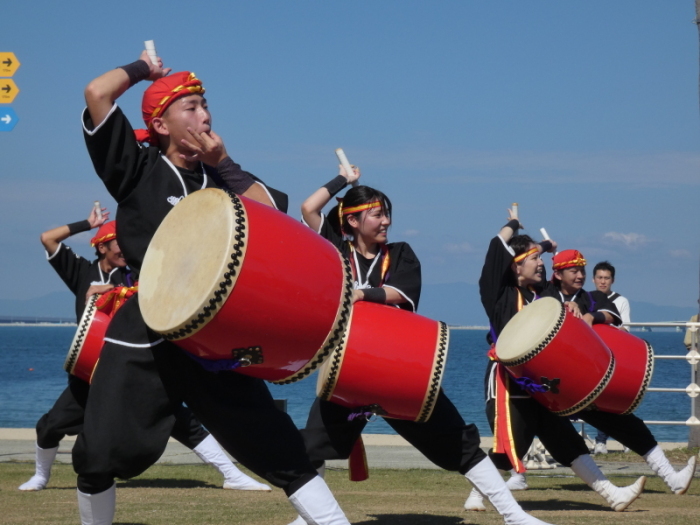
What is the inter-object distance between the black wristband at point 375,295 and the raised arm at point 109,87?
56.6 inches

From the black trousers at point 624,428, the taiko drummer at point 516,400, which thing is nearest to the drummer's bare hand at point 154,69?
the taiko drummer at point 516,400

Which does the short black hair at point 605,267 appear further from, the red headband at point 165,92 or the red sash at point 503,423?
the red headband at point 165,92

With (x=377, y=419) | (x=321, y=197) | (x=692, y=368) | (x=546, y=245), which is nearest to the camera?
(x=321, y=197)

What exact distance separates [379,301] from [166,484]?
2.88 m

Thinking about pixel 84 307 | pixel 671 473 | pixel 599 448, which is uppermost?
pixel 84 307

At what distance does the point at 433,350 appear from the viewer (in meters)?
4.21

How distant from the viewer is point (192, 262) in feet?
9.95

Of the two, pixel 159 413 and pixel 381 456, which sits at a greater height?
pixel 159 413

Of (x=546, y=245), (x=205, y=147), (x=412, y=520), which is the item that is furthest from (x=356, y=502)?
(x=205, y=147)

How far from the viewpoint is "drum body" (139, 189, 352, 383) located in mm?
2898

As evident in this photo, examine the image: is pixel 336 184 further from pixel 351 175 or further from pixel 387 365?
pixel 387 365

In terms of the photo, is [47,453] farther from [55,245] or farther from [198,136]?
[198,136]

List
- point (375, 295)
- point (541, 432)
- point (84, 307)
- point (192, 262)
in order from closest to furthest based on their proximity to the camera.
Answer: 1. point (192, 262)
2. point (375, 295)
3. point (541, 432)
4. point (84, 307)

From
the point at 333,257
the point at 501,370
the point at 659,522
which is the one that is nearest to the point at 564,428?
the point at 501,370
